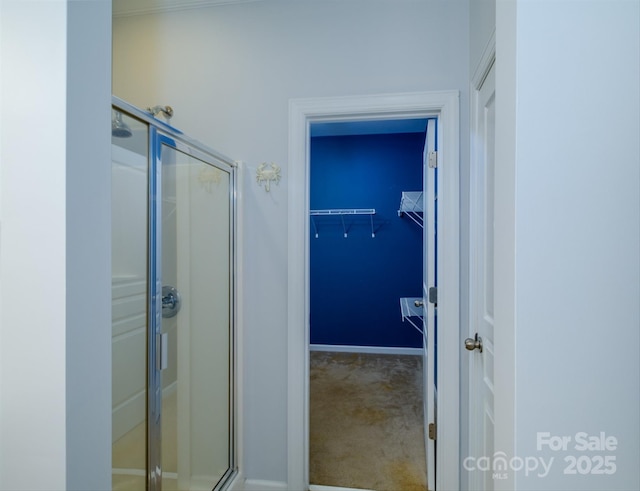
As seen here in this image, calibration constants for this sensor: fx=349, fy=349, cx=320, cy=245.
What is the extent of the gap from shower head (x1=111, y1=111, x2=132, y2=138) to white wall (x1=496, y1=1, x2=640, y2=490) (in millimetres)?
1058

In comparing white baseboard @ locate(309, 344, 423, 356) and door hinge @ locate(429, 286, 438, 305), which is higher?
door hinge @ locate(429, 286, 438, 305)

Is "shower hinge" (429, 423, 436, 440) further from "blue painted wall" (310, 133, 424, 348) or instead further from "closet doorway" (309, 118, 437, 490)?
"blue painted wall" (310, 133, 424, 348)

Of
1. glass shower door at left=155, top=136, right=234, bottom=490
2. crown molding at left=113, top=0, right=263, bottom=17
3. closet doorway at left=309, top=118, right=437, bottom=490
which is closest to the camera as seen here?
glass shower door at left=155, top=136, right=234, bottom=490

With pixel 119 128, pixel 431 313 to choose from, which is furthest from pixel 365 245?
pixel 119 128

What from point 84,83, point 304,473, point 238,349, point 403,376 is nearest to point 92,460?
point 84,83

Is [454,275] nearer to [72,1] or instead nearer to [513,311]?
[513,311]

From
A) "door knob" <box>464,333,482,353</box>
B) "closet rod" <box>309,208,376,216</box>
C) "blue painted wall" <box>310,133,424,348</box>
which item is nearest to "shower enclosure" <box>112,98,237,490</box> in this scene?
"door knob" <box>464,333,482,353</box>

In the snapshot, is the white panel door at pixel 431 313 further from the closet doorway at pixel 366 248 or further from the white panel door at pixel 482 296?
the closet doorway at pixel 366 248

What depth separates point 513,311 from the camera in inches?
25.8

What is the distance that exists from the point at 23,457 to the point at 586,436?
39.1 inches

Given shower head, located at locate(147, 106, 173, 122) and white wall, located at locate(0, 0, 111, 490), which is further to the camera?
shower head, located at locate(147, 106, 173, 122)

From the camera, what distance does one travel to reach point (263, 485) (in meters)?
1.84

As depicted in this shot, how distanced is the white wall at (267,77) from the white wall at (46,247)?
4.10 feet

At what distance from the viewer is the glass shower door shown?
4.46 feet
